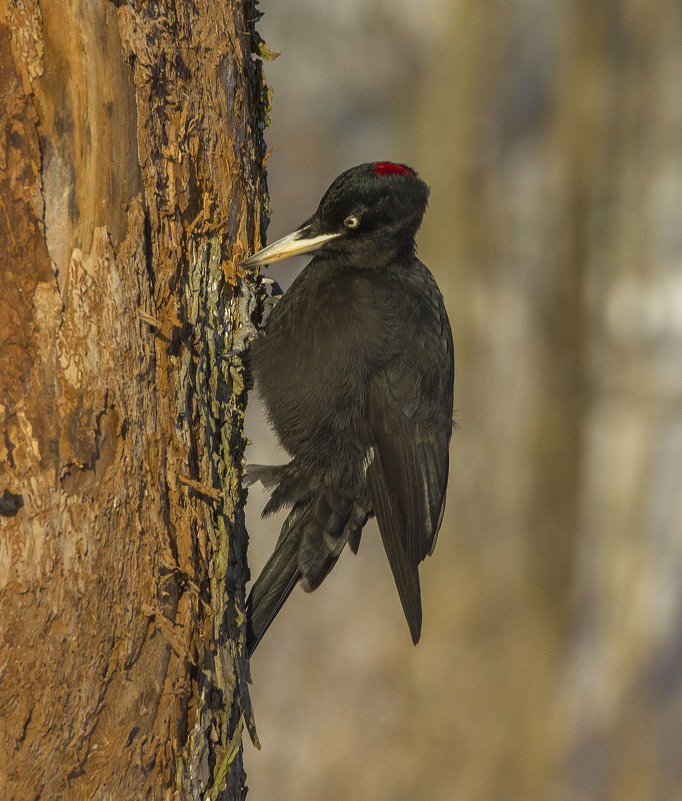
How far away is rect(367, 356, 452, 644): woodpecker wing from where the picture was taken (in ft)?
8.34

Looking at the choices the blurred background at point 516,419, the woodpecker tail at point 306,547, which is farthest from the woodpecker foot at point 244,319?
the blurred background at point 516,419

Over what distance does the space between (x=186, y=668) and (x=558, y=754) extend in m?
4.53

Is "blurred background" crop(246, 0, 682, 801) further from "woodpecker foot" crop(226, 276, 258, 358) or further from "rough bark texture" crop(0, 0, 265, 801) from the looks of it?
"rough bark texture" crop(0, 0, 265, 801)

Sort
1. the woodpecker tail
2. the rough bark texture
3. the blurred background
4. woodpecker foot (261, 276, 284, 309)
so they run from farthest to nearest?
the blurred background
woodpecker foot (261, 276, 284, 309)
the woodpecker tail
the rough bark texture

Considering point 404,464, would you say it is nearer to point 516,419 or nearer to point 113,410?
point 113,410

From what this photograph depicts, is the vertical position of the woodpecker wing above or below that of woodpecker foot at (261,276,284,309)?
below

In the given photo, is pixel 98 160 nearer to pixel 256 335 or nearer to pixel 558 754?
pixel 256 335

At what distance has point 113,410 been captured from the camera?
1.65 meters

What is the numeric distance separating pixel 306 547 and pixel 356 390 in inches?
19.7

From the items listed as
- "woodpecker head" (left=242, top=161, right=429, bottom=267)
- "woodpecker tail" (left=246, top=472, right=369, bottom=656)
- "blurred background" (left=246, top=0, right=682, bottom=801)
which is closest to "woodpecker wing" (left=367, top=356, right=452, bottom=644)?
"woodpecker tail" (left=246, top=472, right=369, bottom=656)

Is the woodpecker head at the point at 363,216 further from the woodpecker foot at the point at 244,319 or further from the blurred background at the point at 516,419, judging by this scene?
the blurred background at the point at 516,419

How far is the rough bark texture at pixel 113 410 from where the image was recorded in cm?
154

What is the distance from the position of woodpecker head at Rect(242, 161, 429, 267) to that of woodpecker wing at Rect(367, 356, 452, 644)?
393mm

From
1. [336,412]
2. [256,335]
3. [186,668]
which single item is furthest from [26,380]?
[336,412]
